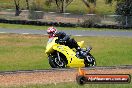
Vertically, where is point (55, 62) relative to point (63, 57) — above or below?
below

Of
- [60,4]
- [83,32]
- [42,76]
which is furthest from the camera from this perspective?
[60,4]

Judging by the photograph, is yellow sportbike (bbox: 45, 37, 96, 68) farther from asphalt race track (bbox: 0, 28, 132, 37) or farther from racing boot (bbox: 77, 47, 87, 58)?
asphalt race track (bbox: 0, 28, 132, 37)

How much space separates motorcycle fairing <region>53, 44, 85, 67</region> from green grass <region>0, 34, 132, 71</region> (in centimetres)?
262

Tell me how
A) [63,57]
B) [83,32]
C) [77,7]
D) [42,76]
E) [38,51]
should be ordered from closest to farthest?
1. [42,76]
2. [63,57]
3. [38,51]
4. [83,32]
5. [77,7]

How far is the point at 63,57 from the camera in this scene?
17.3 meters

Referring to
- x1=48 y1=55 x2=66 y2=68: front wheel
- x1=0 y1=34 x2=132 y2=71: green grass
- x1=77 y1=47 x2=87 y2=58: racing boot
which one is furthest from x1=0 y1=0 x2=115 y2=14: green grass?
x1=48 y1=55 x2=66 y2=68: front wheel

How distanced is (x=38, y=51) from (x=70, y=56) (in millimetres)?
9487

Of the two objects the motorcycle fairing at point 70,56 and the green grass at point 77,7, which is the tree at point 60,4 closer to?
the green grass at point 77,7

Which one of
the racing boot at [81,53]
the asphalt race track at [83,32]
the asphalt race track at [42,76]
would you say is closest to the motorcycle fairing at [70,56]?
the racing boot at [81,53]

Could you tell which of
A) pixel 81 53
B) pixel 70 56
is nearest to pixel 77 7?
pixel 81 53

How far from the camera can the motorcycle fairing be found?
16933mm

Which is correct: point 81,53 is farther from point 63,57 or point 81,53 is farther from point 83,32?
point 83,32

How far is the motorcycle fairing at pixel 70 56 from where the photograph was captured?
16933 mm

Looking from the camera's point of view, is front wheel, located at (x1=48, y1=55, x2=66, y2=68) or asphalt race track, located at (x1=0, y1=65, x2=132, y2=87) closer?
asphalt race track, located at (x1=0, y1=65, x2=132, y2=87)
